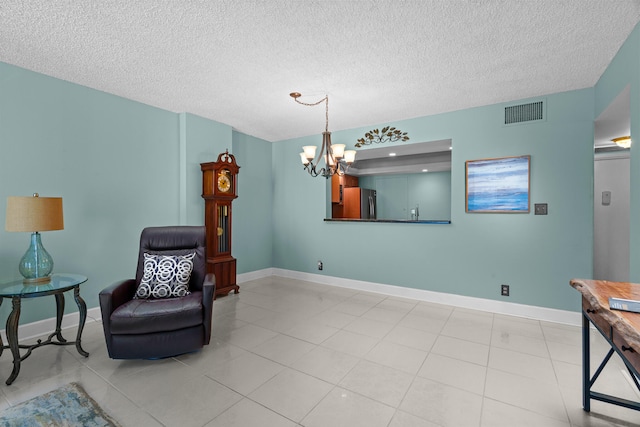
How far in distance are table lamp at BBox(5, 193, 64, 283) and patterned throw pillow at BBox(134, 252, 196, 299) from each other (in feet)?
2.40

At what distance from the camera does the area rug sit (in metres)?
1.68

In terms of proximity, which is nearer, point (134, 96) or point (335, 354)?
point (335, 354)

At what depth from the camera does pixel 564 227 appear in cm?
324

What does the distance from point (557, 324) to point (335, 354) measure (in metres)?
2.57

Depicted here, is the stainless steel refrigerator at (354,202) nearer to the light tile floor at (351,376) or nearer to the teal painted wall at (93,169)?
the teal painted wall at (93,169)

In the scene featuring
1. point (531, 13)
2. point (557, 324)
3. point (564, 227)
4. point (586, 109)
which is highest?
point (531, 13)

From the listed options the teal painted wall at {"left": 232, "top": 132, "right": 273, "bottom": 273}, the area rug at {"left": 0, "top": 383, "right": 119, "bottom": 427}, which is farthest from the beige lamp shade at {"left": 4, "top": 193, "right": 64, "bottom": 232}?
the teal painted wall at {"left": 232, "top": 132, "right": 273, "bottom": 273}

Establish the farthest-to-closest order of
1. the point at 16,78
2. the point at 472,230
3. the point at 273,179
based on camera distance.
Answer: the point at 273,179, the point at 472,230, the point at 16,78

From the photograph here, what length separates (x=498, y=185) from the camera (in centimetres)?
355

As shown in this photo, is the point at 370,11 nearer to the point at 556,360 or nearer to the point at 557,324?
the point at 556,360

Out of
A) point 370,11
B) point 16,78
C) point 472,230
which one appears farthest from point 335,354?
point 16,78

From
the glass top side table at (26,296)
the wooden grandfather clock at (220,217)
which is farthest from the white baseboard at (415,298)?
the wooden grandfather clock at (220,217)

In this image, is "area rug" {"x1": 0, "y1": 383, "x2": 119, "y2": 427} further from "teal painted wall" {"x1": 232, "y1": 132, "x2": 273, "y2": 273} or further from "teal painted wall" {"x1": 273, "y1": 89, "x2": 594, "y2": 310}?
"teal painted wall" {"x1": 273, "y1": 89, "x2": 594, "y2": 310}

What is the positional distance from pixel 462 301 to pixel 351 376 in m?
2.27
